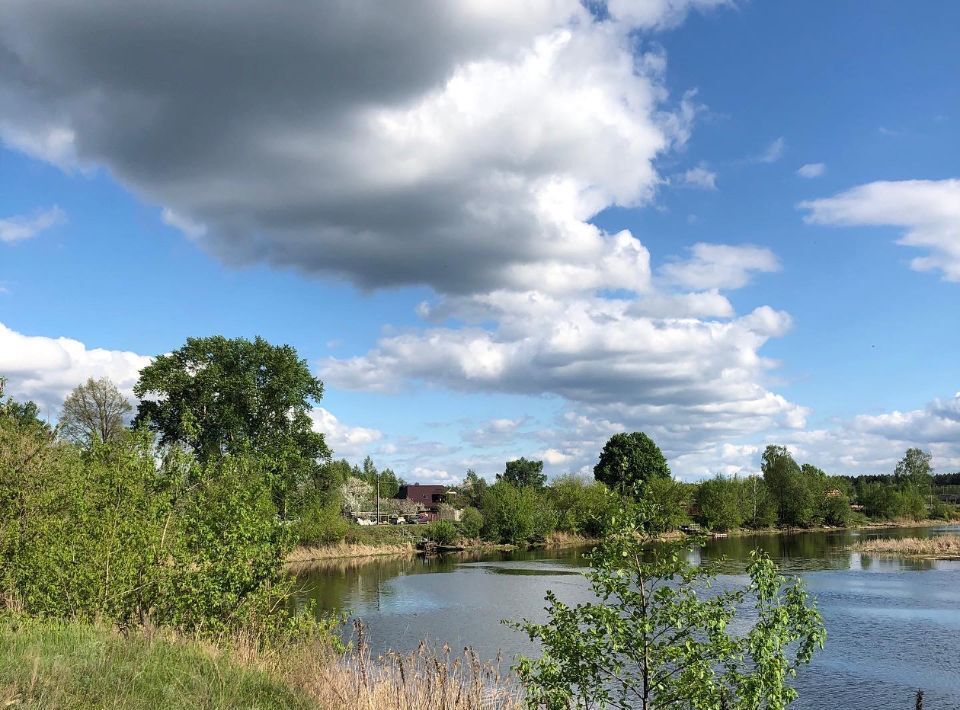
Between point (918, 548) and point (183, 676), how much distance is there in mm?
69607

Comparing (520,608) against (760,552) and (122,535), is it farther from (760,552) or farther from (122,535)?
(760,552)

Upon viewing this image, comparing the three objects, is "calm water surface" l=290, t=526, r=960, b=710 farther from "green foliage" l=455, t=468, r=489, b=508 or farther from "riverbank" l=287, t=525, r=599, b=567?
"green foliage" l=455, t=468, r=489, b=508

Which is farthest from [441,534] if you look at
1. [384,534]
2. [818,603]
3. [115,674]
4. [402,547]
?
[115,674]

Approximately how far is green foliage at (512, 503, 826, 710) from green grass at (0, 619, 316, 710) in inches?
170

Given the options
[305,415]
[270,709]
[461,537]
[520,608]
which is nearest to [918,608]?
[520,608]

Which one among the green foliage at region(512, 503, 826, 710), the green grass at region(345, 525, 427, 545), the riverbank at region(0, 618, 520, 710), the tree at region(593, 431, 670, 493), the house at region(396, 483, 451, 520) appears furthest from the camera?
the house at region(396, 483, 451, 520)

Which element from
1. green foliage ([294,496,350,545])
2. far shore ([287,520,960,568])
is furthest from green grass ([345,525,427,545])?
green foliage ([294,496,350,545])

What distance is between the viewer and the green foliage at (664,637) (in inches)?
313

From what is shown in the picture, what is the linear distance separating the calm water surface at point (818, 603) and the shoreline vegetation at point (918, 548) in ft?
10.3

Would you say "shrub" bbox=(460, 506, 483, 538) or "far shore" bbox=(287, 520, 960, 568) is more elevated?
"shrub" bbox=(460, 506, 483, 538)

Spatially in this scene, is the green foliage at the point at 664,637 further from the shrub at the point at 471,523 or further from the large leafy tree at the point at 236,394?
the shrub at the point at 471,523

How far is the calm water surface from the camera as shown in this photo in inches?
877

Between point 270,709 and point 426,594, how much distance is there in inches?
1305

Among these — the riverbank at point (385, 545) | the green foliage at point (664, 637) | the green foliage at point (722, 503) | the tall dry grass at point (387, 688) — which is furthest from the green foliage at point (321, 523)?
the green foliage at point (664, 637)
